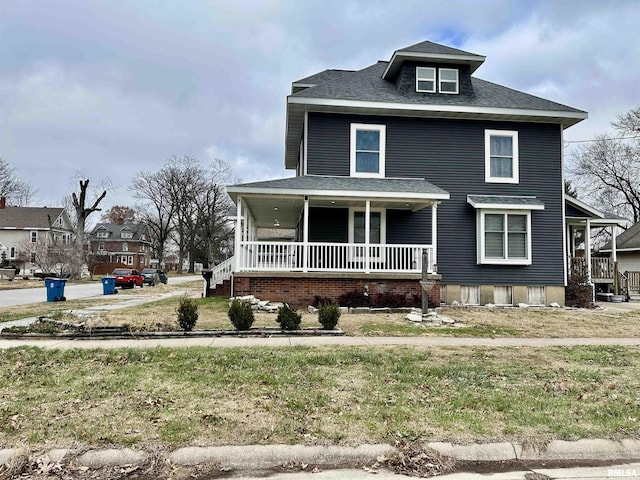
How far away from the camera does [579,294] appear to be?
1756cm

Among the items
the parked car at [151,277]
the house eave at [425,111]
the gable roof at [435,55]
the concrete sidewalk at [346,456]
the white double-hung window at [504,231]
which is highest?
the gable roof at [435,55]

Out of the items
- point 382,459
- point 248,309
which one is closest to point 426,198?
point 248,309

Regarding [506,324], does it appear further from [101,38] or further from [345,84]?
[101,38]

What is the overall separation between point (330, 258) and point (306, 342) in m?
6.77

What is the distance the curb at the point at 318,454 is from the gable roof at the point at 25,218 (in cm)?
6450

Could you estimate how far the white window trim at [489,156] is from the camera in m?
17.2

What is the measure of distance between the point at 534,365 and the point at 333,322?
4.04 meters

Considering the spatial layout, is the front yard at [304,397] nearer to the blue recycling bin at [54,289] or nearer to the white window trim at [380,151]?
the white window trim at [380,151]

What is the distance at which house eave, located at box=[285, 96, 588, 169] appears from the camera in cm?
1612

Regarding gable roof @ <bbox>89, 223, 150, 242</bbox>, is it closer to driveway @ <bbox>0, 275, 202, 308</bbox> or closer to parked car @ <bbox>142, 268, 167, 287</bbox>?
parked car @ <bbox>142, 268, 167, 287</bbox>

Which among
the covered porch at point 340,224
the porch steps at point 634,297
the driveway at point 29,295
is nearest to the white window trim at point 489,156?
the covered porch at point 340,224

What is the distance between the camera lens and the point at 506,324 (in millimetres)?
11789

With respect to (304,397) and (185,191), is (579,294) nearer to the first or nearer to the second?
(304,397)

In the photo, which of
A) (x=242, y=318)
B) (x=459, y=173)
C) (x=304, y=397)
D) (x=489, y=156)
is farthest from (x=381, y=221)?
(x=304, y=397)
